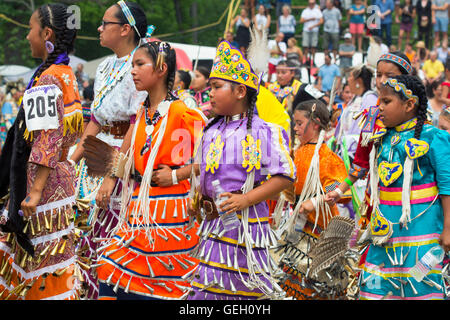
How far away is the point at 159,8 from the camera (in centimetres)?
712

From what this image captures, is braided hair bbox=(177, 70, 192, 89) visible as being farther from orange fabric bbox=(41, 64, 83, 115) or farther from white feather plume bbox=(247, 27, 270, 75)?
orange fabric bbox=(41, 64, 83, 115)

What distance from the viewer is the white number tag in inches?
144

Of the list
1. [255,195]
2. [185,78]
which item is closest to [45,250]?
[255,195]

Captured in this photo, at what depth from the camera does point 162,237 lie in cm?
380

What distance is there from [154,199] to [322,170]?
1.65 metres

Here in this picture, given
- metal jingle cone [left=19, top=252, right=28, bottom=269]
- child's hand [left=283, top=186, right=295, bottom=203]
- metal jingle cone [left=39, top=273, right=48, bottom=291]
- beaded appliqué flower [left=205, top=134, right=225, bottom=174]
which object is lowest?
metal jingle cone [left=39, top=273, right=48, bottom=291]

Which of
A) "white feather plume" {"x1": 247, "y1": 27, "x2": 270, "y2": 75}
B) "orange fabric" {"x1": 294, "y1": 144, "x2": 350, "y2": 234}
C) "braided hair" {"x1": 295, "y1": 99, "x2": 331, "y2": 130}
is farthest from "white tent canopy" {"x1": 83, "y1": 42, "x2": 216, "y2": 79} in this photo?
"orange fabric" {"x1": 294, "y1": 144, "x2": 350, "y2": 234}

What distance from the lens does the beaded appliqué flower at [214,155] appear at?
11.7 feet

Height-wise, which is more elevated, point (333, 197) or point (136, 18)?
point (136, 18)

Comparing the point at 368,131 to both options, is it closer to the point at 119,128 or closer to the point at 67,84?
the point at 119,128

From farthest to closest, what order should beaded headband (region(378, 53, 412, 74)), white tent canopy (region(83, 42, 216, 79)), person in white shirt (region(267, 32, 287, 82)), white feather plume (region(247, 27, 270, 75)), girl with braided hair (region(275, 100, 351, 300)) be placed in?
white tent canopy (region(83, 42, 216, 79)) < person in white shirt (region(267, 32, 287, 82)) < white feather plume (region(247, 27, 270, 75)) < girl with braided hair (region(275, 100, 351, 300)) < beaded headband (region(378, 53, 412, 74))

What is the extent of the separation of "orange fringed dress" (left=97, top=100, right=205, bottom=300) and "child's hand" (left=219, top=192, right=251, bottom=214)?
51 cm

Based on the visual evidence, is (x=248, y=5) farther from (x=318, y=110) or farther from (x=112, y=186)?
(x=112, y=186)
